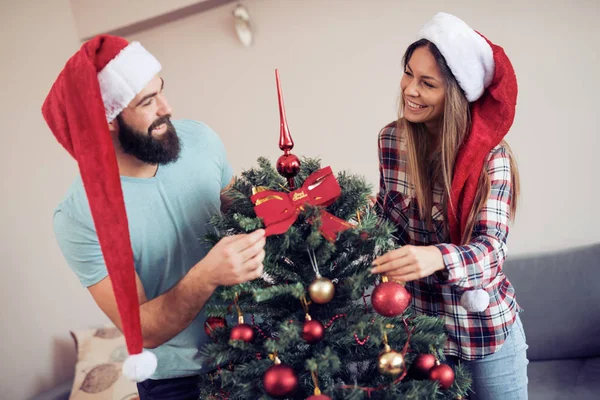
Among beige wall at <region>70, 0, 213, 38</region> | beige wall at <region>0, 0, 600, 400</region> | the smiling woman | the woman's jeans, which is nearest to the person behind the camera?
the smiling woman

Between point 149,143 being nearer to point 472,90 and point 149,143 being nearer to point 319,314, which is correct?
point 319,314

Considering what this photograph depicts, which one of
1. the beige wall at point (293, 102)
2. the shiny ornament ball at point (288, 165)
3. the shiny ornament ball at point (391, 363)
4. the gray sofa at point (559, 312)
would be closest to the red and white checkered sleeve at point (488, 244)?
the shiny ornament ball at point (391, 363)

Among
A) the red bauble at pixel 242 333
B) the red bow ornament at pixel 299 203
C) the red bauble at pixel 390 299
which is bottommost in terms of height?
the red bauble at pixel 242 333

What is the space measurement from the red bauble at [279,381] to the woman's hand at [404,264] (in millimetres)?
235

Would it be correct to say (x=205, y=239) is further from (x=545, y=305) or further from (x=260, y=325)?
(x=545, y=305)

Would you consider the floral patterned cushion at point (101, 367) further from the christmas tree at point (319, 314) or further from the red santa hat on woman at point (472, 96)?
the red santa hat on woman at point (472, 96)

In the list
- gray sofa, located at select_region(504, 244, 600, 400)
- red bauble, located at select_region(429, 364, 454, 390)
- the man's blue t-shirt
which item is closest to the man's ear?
the man's blue t-shirt

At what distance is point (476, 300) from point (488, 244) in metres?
0.15

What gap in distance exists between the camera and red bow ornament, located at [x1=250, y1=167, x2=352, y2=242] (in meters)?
0.83

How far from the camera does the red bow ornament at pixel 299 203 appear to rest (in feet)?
2.73

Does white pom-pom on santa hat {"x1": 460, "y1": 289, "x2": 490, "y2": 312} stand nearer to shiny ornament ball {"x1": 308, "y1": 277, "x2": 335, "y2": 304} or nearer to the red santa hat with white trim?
the red santa hat with white trim

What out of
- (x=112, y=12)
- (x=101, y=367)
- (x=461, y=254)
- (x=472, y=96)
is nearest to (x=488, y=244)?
(x=461, y=254)

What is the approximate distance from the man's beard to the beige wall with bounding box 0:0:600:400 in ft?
3.55

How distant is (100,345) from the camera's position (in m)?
2.11
